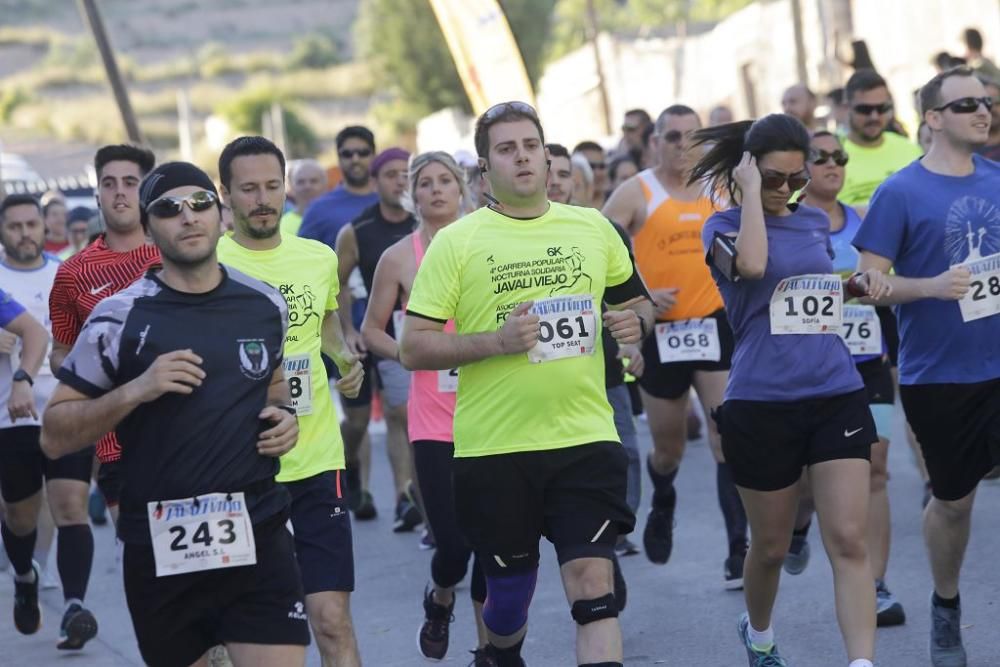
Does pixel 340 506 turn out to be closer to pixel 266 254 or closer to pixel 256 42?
pixel 266 254

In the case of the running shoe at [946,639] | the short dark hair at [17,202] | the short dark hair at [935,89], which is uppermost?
the short dark hair at [935,89]

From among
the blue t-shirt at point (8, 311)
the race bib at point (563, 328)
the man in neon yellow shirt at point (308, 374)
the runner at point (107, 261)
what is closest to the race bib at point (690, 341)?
the man in neon yellow shirt at point (308, 374)

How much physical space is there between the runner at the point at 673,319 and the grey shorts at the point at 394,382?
5.65ft

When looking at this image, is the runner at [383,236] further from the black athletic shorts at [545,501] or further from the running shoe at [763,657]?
the black athletic shorts at [545,501]

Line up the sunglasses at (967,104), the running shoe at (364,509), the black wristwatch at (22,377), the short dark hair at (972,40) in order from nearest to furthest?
1. the sunglasses at (967,104)
2. the black wristwatch at (22,377)
3. the running shoe at (364,509)
4. the short dark hair at (972,40)

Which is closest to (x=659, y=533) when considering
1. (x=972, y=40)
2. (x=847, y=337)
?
(x=847, y=337)

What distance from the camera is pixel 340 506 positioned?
20.3 ft

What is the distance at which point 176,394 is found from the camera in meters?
4.61

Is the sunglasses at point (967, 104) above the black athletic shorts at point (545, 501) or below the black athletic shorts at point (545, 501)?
above

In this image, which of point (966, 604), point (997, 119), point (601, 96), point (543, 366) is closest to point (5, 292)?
point (543, 366)

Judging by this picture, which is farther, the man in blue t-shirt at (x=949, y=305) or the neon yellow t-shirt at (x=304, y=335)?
the man in blue t-shirt at (x=949, y=305)

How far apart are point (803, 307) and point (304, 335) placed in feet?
5.89

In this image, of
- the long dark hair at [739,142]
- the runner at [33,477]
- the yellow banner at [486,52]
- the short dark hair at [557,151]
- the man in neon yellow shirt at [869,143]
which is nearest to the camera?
the long dark hair at [739,142]

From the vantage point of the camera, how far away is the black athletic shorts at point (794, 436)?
5.99 m
